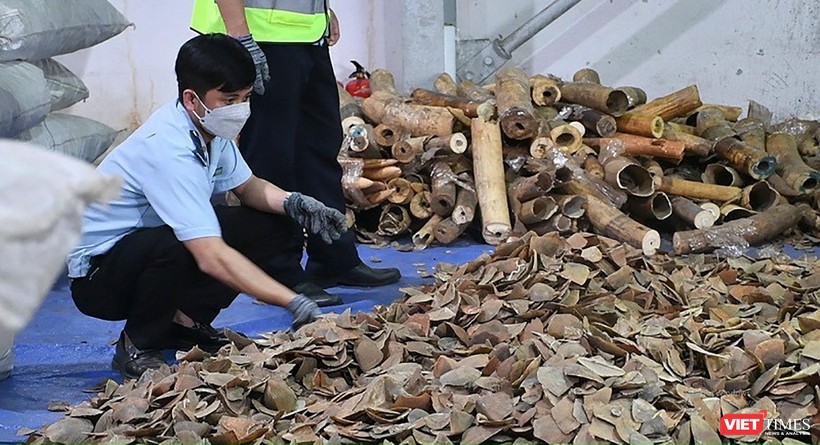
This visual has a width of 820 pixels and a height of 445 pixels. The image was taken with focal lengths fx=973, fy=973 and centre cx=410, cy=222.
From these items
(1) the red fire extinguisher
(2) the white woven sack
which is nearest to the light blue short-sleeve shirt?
(2) the white woven sack

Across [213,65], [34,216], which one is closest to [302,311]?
[213,65]

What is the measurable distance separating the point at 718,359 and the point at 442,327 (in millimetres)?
→ 783

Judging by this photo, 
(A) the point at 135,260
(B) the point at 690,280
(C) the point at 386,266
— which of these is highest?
(A) the point at 135,260

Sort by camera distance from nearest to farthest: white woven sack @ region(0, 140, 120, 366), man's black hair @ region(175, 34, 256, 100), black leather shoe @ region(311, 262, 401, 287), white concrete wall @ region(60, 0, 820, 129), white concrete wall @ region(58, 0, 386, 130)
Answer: white woven sack @ region(0, 140, 120, 366)
man's black hair @ region(175, 34, 256, 100)
black leather shoe @ region(311, 262, 401, 287)
white concrete wall @ region(58, 0, 386, 130)
white concrete wall @ region(60, 0, 820, 129)

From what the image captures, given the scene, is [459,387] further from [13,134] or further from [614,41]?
[614,41]

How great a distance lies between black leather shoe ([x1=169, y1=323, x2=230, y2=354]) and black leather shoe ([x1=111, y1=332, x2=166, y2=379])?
123 mm

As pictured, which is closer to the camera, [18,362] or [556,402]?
[556,402]

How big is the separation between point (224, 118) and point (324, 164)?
1.06 meters

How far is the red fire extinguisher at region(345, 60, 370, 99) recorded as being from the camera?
18.7 ft

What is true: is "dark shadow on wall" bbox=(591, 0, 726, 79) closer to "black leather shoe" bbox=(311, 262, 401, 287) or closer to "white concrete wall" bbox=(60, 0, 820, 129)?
"white concrete wall" bbox=(60, 0, 820, 129)

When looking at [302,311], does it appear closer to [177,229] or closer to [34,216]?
[177,229]

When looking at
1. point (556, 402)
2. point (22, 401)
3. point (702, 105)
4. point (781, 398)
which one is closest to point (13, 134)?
point (22, 401)

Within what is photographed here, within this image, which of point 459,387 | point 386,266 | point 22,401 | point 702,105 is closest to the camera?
point 459,387

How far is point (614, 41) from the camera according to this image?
20.0 ft
